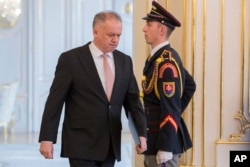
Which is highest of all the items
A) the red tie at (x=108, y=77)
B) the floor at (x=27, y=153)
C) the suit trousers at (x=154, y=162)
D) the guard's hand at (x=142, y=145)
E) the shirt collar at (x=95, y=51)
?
the shirt collar at (x=95, y=51)

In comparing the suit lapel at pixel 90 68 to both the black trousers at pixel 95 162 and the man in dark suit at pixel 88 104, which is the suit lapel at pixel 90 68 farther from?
the black trousers at pixel 95 162

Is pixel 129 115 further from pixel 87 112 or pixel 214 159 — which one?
pixel 214 159

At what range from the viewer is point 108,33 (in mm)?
2227

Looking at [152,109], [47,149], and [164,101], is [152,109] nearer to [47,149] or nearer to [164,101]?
[164,101]

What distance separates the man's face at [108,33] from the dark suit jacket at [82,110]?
0.34 feet

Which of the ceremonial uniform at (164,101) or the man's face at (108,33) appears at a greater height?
the man's face at (108,33)

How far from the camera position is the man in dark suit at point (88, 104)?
2.24 m

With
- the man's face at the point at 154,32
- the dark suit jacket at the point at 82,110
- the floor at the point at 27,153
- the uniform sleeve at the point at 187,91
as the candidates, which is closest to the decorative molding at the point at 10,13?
the floor at the point at 27,153

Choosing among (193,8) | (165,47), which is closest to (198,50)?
(193,8)

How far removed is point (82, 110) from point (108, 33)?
1.20 feet

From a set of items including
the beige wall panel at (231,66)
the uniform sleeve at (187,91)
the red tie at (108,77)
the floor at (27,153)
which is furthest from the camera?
the floor at (27,153)

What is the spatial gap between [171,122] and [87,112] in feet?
1.50

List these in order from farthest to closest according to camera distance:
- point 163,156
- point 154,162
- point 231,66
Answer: point 231,66 → point 154,162 → point 163,156

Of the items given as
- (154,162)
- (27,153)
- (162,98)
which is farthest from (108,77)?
(27,153)
